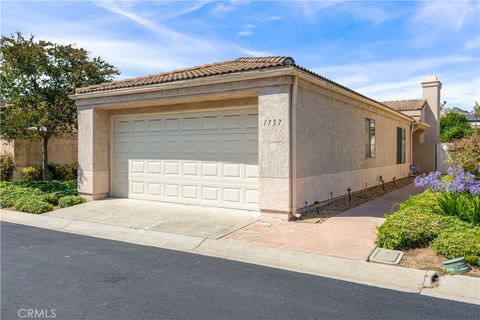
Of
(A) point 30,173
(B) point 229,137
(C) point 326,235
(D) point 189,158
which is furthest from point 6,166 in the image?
(C) point 326,235

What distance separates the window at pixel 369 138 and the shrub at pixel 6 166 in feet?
48.2

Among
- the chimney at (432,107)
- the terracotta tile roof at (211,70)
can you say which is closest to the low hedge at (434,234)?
the terracotta tile roof at (211,70)

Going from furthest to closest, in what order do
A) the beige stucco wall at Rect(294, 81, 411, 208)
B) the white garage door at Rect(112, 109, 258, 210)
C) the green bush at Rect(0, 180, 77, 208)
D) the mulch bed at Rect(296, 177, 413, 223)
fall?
the green bush at Rect(0, 180, 77, 208) → the white garage door at Rect(112, 109, 258, 210) → the beige stucco wall at Rect(294, 81, 411, 208) → the mulch bed at Rect(296, 177, 413, 223)

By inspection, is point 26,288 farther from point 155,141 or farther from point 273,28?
point 273,28

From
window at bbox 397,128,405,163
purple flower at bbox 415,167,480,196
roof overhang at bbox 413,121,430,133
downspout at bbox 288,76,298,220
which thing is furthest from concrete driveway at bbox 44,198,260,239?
roof overhang at bbox 413,121,430,133

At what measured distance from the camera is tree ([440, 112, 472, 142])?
31450mm

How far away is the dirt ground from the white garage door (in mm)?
4323

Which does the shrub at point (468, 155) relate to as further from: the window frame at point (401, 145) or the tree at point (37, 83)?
the tree at point (37, 83)

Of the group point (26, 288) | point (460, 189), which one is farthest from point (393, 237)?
point (26, 288)

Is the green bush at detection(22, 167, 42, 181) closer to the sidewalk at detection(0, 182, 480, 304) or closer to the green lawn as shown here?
the green lawn

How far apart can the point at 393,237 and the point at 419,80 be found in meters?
23.6

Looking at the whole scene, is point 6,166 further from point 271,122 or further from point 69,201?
point 271,122

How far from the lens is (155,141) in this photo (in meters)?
11.5

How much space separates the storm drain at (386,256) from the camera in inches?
227
